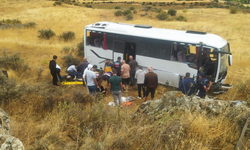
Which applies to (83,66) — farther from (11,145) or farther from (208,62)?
(11,145)

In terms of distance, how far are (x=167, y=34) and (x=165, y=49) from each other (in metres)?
0.75

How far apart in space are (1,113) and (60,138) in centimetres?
142

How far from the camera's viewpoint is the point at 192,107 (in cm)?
511

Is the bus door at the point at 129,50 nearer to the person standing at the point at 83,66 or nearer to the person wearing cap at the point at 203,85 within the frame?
the person standing at the point at 83,66

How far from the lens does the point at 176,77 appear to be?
10.4 meters

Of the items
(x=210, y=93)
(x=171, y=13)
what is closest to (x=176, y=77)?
(x=210, y=93)

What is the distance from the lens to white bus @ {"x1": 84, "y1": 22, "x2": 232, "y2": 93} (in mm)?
9516

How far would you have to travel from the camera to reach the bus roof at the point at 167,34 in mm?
9602

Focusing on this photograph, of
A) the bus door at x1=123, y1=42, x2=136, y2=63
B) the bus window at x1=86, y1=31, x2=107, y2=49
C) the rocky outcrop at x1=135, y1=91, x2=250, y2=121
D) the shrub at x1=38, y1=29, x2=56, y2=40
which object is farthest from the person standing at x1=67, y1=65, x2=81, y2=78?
the shrub at x1=38, y1=29, x2=56, y2=40

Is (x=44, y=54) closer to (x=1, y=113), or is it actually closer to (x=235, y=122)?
(x=1, y=113)

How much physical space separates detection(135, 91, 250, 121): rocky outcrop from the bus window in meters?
7.57

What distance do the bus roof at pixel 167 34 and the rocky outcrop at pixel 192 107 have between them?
4.75 m

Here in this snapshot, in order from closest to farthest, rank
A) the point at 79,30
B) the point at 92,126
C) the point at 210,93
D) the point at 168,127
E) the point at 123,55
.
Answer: the point at 168,127
the point at 92,126
the point at 210,93
the point at 123,55
the point at 79,30

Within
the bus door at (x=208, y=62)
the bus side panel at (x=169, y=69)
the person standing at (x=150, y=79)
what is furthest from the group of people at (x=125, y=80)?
the bus door at (x=208, y=62)
